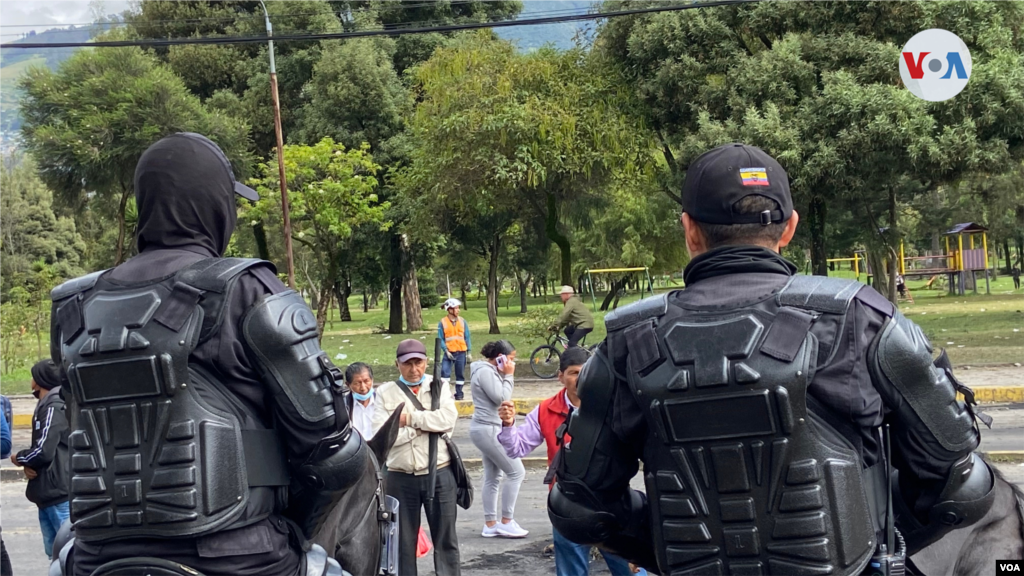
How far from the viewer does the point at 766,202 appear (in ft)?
8.66

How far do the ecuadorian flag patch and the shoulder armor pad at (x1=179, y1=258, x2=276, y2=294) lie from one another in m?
1.37

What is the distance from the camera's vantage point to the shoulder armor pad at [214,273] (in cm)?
288

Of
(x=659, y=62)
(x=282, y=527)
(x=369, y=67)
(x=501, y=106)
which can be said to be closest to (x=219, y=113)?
(x=369, y=67)

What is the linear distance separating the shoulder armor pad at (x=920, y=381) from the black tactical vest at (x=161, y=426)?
66.1 inches

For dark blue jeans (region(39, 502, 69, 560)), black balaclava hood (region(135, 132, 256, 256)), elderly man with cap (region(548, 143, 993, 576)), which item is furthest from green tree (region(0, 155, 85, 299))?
elderly man with cap (region(548, 143, 993, 576))

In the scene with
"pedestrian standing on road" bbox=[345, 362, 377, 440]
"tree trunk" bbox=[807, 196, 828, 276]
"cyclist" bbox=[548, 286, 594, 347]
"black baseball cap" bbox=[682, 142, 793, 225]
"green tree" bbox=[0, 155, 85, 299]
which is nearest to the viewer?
"black baseball cap" bbox=[682, 142, 793, 225]

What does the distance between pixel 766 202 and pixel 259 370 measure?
145 centimetres

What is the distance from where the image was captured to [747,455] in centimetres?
245

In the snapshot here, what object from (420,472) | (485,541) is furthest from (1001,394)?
(420,472)

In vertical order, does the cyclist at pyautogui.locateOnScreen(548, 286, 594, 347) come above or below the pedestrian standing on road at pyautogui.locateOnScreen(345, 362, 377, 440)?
below

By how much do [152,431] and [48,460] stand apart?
4316mm

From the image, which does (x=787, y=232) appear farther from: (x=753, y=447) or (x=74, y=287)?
(x=74, y=287)

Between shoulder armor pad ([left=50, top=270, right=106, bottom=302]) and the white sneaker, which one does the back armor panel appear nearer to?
shoulder armor pad ([left=50, top=270, right=106, bottom=302])

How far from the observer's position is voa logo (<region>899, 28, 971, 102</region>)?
18344 mm
